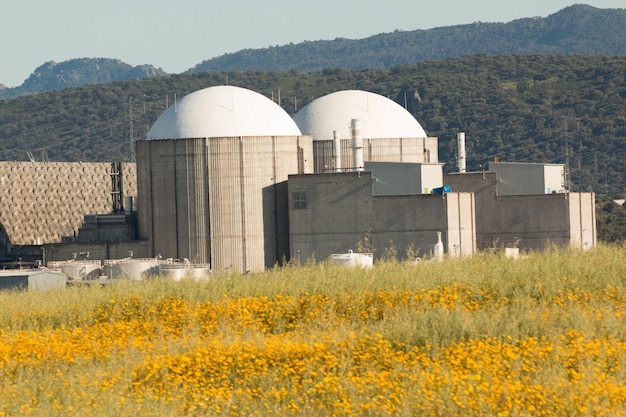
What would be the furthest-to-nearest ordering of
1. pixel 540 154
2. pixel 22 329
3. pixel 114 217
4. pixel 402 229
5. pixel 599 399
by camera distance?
pixel 540 154
pixel 114 217
pixel 402 229
pixel 22 329
pixel 599 399

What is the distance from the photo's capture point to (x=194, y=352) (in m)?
22.4

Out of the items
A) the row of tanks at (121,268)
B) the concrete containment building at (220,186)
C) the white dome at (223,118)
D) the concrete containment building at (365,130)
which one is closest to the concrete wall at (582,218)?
the concrete containment building at (365,130)

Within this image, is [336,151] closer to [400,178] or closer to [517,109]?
[400,178]

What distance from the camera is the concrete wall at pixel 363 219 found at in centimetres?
5997

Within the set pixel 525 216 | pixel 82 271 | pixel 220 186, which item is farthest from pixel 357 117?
pixel 82 271

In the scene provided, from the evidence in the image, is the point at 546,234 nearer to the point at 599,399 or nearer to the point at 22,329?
the point at 22,329

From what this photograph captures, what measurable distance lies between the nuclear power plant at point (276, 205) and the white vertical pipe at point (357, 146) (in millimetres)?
60

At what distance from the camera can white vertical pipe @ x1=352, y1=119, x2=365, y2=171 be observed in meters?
63.7

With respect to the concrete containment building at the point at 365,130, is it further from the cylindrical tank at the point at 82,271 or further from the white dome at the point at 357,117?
the cylindrical tank at the point at 82,271

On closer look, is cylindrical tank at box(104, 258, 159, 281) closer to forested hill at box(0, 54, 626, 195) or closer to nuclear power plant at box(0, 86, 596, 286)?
nuclear power plant at box(0, 86, 596, 286)

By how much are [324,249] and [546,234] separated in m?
14.6

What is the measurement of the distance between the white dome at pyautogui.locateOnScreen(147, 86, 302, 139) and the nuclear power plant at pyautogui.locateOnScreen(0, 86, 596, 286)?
0.24 ft

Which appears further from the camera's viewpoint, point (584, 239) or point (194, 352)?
point (584, 239)

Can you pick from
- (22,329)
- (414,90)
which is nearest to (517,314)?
(22,329)
